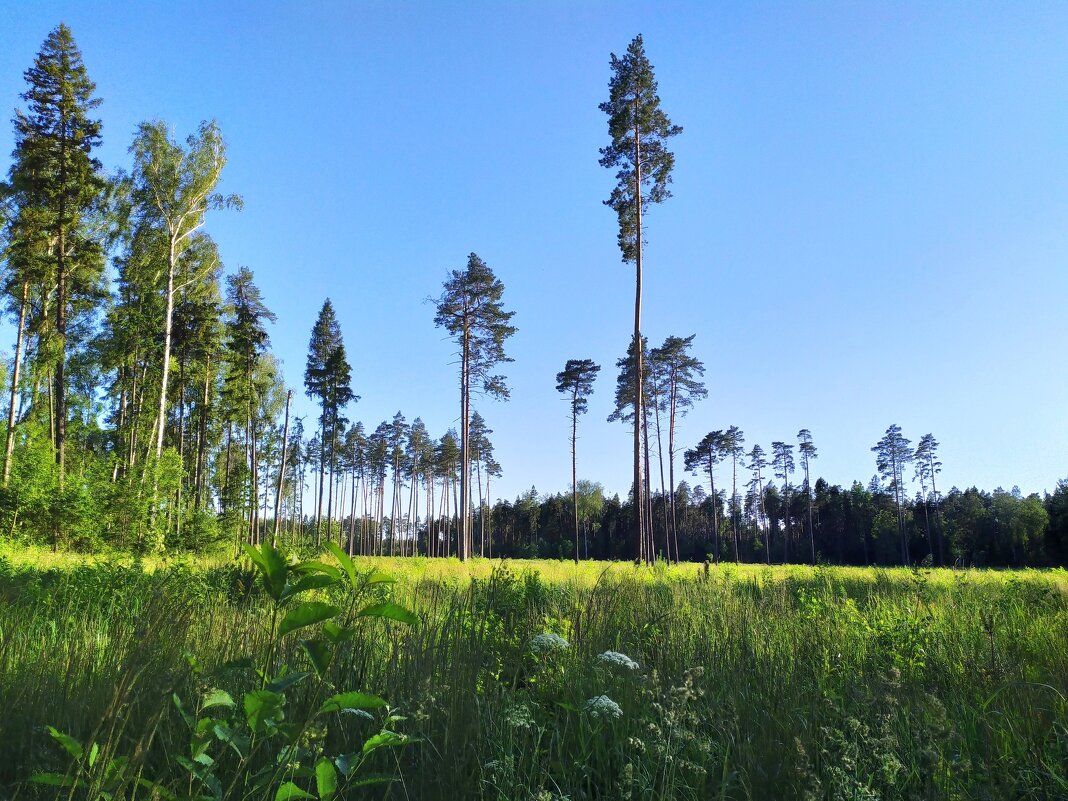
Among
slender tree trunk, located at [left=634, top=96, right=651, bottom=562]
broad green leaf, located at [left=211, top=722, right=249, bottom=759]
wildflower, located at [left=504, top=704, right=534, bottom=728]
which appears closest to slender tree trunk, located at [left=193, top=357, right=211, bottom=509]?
slender tree trunk, located at [left=634, top=96, right=651, bottom=562]

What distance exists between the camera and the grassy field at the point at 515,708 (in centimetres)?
143

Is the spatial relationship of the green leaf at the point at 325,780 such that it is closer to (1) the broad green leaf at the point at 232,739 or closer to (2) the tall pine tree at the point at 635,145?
(1) the broad green leaf at the point at 232,739

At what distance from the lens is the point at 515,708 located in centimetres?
252

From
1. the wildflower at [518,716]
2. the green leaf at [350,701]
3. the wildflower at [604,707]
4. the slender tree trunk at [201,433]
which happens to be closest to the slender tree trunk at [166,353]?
the slender tree trunk at [201,433]

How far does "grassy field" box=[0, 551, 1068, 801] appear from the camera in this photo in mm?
1428

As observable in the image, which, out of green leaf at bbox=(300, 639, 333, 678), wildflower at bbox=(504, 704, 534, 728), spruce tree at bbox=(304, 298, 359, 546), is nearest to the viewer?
green leaf at bbox=(300, 639, 333, 678)

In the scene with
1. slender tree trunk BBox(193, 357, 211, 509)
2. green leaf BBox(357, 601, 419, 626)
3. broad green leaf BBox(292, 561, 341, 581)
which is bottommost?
green leaf BBox(357, 601, 419, 626)

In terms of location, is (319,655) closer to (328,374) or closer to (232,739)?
(232,739)

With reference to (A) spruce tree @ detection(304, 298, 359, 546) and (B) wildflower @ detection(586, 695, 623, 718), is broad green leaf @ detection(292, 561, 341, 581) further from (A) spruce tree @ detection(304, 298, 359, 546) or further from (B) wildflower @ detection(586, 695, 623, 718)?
(A) spruce tree @ detection(304, 298, 359, 546)

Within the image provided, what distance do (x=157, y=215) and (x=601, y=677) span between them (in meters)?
21.8

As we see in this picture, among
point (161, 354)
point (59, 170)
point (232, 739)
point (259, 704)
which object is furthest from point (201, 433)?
point (259, 704)

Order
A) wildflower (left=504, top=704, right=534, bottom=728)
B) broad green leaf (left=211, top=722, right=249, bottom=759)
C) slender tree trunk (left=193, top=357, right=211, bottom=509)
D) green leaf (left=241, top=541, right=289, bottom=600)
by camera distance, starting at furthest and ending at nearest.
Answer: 1. slender tree trunk (left=193, top=357, right=211, bottom=509)
2. wildflower (left=504, top=704, right=534, bottom=728)
3. broad green leaf (left=211, top=722, right=249, bottom=759)
4. green leaf (left=241, top=541, right=289, bottom=600)

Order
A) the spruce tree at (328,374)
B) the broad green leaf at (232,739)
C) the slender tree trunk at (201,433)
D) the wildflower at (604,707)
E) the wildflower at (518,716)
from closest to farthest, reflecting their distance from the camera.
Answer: the broad green leaf at (232,739) → the wildflower at (518,716) → the wildflower at (604,707) → the slender tree trunk at (201,433) → the spruce tree at (328,374)

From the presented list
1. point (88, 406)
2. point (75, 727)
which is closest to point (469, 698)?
point (75, 727)
